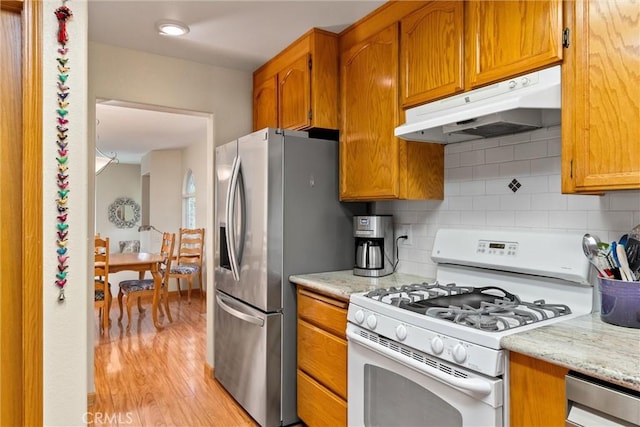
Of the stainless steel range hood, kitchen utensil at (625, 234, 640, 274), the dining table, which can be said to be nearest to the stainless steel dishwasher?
kitchen utensil at (625, 234, 640, 274)

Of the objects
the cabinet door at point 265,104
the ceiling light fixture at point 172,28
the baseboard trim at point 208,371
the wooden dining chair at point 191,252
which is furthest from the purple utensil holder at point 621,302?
the wooden dining chair at point 191,252

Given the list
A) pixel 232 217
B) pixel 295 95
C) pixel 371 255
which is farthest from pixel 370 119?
pixel 232 217

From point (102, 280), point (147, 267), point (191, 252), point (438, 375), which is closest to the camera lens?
point (438, 375)

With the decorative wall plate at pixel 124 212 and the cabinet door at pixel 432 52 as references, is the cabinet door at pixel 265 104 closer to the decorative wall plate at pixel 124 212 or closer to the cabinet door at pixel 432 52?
the cabinet door at pixel 432 52

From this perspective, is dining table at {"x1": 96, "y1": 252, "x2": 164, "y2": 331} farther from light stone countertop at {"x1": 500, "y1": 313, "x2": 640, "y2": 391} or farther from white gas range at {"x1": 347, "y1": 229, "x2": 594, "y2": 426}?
light stone countertop at {"x1": 500, "y1": 313, "x2": 640, "y2": 391}

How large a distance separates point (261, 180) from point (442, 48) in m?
1.17

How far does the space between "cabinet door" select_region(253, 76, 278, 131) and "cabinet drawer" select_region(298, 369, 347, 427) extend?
171 centimetres

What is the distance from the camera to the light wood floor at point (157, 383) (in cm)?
253

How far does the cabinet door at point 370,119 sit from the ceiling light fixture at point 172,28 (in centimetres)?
96

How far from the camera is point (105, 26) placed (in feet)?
8.07

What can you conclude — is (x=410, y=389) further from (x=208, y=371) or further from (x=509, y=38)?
(x=208, y=371)

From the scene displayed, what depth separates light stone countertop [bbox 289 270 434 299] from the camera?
2.04m

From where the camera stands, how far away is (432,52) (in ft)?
6.30

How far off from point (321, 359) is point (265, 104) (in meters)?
1.86
